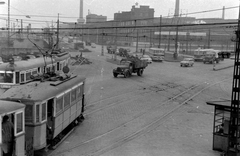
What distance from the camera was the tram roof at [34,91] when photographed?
9.58 meters

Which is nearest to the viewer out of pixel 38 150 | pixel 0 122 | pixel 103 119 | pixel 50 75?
A: pixel 0 122

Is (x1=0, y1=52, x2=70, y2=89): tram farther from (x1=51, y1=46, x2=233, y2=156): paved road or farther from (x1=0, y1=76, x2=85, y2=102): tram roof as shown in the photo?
(x1=51, y1=46, x2=233, y2=156): paved road

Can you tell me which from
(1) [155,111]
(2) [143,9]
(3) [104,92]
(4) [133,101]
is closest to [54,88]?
(1) [155,111]

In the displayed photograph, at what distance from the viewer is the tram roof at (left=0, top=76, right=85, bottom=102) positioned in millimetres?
9578

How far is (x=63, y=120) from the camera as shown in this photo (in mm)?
11766

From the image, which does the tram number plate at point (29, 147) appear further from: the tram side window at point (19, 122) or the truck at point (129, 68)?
the truck at point (129, 68)

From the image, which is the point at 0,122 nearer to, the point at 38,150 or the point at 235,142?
the point at 38,150

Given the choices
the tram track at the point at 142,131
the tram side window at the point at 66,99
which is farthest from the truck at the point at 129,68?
the tram side window at the point at 66,99

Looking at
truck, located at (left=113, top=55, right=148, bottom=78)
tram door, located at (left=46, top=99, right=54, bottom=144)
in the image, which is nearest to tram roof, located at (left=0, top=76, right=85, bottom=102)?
tram door, located at (left=46, top=99, right=54, bottom=144)

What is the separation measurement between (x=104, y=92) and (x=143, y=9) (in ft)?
253

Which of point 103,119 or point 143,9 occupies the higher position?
point 143,9

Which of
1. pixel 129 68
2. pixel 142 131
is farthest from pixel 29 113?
pixel 129 68

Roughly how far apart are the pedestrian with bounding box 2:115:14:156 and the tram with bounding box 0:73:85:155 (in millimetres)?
968

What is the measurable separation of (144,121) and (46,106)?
6.93 meters
